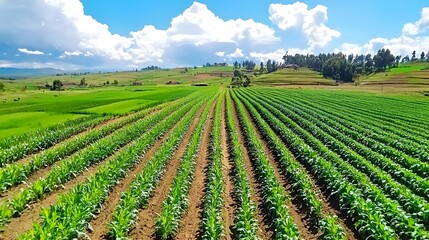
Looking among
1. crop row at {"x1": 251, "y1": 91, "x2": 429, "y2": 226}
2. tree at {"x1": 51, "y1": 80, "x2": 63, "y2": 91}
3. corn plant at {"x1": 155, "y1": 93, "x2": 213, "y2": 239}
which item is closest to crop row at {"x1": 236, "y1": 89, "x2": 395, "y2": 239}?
crop row at {"x1": 251, "y1": 91, "x2": 429, "y2": 226}

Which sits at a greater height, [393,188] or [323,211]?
[393,188]

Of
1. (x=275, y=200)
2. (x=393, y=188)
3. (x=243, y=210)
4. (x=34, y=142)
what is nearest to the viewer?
(x=243, y=210)

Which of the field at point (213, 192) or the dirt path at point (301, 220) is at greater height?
the field at point (213, 192)

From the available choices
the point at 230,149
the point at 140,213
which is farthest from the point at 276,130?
the point at 140,213

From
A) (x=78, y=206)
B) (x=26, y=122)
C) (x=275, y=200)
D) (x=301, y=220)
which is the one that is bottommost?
(x=301, y=220)

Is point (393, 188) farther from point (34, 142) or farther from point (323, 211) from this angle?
point (34, 142)

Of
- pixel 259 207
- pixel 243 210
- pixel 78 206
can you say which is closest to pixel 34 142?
pixel 78 206

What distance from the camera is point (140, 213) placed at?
12977mm

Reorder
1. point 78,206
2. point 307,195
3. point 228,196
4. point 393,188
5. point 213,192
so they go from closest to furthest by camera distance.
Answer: point 78,206
point 213,192
point 307,195
point 393,188
point 228,196

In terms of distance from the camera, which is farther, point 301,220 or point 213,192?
point 213,192

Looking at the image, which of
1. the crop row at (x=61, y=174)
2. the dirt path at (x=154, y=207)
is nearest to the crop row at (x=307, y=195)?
the dirt path at (x=154, y=207)

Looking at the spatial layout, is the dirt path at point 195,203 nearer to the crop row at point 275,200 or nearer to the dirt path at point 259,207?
the dirt path at point 259,207

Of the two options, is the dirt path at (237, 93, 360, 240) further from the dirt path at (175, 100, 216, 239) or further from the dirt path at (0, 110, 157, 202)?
the dirt path at (0, 110, 157, 202)

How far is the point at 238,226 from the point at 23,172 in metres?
11.6
